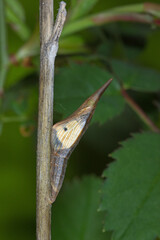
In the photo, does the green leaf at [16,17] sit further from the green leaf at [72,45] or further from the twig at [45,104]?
the twig at [45,104]

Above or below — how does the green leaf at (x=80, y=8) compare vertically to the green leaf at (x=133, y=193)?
above

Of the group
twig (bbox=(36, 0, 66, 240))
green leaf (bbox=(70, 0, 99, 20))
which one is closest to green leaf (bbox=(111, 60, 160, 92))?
green leaf (bbox=(70, 0, 99, 20))

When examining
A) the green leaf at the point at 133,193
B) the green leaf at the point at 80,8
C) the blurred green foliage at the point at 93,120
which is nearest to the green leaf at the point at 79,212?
the blurred green foliage at the point at 93,120

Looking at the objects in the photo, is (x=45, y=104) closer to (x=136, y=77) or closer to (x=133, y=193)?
(x=133, y=193)

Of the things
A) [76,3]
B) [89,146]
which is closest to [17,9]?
[76,3]

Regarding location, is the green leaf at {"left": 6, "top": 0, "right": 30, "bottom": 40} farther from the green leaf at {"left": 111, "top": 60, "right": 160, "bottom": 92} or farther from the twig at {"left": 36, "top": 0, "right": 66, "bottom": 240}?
the twig at {"left": 36, "top": 0, "right": 66, "bottom": 240}
